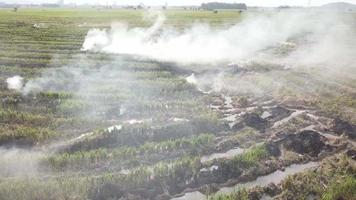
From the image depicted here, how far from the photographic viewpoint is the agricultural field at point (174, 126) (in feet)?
45.9

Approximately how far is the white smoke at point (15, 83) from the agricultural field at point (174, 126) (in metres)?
0.08

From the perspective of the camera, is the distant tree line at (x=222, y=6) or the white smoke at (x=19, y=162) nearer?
the white smoke at (x=19, y=162)

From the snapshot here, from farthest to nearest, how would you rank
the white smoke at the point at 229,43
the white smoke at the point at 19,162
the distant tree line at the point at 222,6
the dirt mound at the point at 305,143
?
the distant tree line at the point at 222,6, the white smoke at the point at 229,43, the dirt mound at the point at 305,143, the white smoke at the point at 19,162

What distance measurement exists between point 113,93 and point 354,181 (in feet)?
49.5

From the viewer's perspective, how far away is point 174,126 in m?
19.2

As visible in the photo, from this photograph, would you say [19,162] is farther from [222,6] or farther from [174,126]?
[222,6]

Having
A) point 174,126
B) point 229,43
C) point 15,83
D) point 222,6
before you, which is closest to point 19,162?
point 174,126

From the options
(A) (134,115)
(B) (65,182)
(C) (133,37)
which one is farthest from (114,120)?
(C) (133,37)

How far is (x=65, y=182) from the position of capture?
13648mm

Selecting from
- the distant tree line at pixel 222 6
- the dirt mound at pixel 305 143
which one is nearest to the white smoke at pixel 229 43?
the dirt mound at pixel 305 143

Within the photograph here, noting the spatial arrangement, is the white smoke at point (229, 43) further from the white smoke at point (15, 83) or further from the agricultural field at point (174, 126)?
the white smoke at point (15, 83)

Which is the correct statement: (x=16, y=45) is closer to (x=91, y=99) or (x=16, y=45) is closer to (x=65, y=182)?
(x=91, y=99)

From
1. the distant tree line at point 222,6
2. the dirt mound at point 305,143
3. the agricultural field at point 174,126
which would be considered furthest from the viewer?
the distant tree line at point 222,6

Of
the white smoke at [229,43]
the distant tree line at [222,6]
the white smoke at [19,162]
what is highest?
the white smoke at [19,162]
